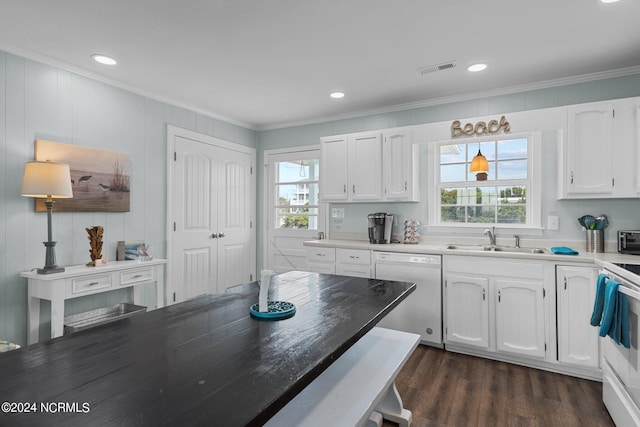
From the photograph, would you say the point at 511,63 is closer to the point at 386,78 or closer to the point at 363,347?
the point at 386,78

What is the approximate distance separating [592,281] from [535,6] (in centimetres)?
194

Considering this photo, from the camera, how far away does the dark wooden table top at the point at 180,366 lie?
803mm

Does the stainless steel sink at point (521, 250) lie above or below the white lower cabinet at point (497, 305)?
above

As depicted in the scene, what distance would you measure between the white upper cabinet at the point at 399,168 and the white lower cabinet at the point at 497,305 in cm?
86

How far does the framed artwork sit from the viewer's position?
2.81 meters

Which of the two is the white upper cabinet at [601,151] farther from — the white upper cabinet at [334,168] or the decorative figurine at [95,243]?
the decorative figurine at [95,243]

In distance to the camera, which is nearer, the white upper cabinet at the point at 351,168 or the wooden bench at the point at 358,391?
the wooden bench at the point at 358,391

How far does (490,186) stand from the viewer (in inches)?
140

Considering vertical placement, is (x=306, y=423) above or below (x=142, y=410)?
below

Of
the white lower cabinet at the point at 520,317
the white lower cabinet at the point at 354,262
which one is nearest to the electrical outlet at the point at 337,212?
the white lower cabinet at the point at 354,262

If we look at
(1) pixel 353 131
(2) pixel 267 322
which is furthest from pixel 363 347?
(1) pixel 353 131

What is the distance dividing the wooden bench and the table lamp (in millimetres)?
2253

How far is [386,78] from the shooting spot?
3.20m

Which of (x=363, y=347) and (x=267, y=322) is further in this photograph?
(x=363, y=347)
